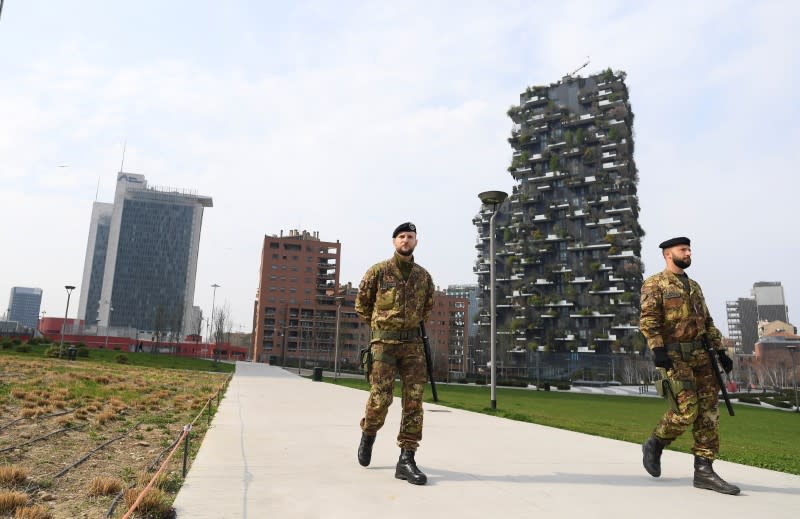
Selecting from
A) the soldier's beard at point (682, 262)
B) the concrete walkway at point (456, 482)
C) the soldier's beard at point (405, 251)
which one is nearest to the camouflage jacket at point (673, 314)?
the soldier's beard at point (682, 262)

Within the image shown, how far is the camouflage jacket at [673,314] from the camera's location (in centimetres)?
450

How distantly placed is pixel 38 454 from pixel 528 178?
87.8 meters

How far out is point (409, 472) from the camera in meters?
4.10

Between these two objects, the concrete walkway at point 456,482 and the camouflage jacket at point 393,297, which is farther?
the camouflage jacket at point 393,297

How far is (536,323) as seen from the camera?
260 feet

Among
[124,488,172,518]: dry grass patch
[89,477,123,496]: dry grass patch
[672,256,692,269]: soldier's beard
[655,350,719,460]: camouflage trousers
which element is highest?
[672,256,692,269]: soldier's beard

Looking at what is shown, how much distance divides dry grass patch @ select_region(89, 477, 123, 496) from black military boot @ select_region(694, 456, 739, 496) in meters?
4.62

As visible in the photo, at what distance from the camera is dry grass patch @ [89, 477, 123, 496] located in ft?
11.9

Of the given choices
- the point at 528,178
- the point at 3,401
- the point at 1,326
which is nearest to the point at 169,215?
the point at 1,326

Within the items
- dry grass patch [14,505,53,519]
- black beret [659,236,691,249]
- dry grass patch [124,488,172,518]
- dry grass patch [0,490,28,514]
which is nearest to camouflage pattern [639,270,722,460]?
black beret [659,236,691,249]

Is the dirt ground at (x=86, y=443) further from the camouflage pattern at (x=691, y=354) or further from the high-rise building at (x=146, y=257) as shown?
the high-rise building at (x=146, y=257)

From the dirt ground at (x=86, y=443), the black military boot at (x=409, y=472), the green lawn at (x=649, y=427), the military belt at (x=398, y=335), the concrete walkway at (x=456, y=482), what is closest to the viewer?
the concrete walkway at (x=456, y=482)

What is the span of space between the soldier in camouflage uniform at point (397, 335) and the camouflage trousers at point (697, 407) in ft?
7.26

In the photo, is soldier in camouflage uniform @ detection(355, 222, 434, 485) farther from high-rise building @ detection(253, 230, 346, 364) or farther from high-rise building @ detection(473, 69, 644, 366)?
high-rise building @ detection(253, 230, 346, 364)
